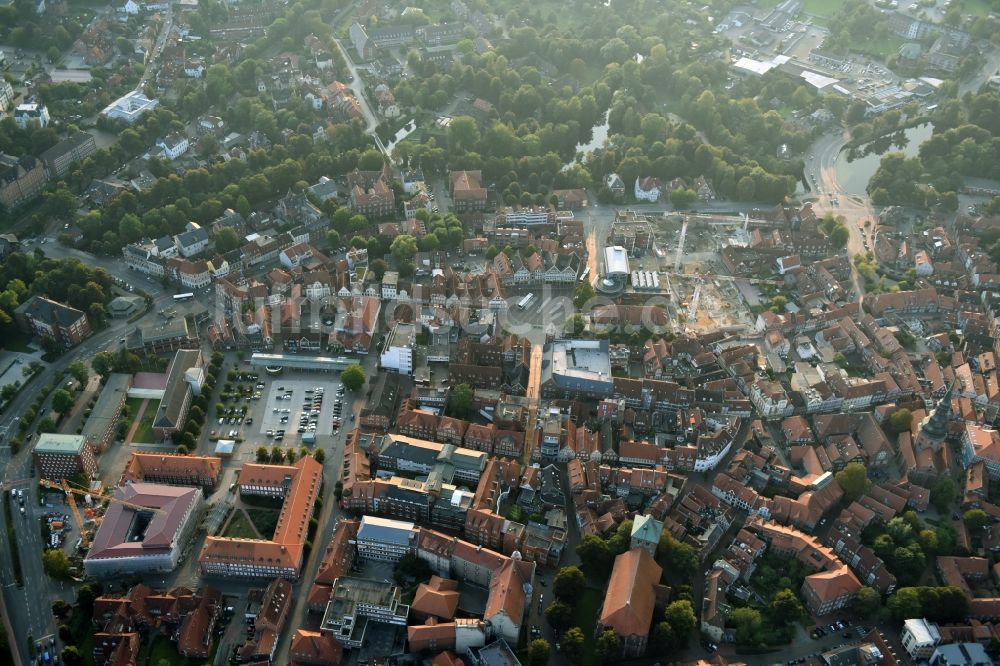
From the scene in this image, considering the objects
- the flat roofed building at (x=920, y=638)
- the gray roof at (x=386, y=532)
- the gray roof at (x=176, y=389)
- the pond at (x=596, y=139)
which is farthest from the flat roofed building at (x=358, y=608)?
the pond at (x=596, y=139)

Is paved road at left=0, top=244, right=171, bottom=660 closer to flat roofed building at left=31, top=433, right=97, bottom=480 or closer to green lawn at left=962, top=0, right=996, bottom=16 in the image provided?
flat roofed building at left=31, top=433, right=97, bottom=480

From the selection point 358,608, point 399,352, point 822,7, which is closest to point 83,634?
point 358,608

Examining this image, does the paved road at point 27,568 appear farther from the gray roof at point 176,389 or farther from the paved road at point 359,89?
the paved road at point 359,89

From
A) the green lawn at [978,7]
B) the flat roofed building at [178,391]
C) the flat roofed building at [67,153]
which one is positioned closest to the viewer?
the flat roofed building at [178,391]

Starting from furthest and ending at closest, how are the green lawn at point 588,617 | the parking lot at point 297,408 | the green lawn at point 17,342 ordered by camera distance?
the green lawn at point 17,342
the parking lot at point 297,408
the green lawn at point 588,617

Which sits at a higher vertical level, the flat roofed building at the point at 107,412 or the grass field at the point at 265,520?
the flat roofed building at the point at 107,412

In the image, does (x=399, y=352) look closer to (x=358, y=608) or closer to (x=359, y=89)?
(x=358, y=608)
